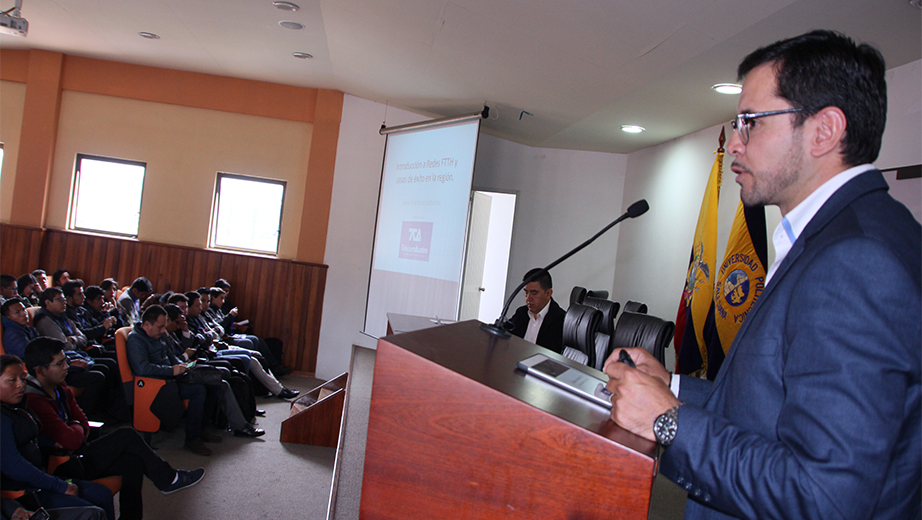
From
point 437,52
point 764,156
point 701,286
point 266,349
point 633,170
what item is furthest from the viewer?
point 633,170

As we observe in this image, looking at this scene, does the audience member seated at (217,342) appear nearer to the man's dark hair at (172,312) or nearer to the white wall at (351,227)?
the man's dark hair at (172,312)

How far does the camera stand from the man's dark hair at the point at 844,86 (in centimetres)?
80

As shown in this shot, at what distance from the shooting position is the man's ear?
2.63 feet

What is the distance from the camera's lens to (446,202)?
219 inches

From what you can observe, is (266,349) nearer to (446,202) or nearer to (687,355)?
(446,202)

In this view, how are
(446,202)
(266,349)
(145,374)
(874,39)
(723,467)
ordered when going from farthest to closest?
1. (266,349)
2. (446,202)
3. (145,374)
4. (874,39)
5. (723,467)

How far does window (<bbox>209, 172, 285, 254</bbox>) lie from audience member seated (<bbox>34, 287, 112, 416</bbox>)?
95.9 inches

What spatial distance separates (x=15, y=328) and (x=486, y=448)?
436cm

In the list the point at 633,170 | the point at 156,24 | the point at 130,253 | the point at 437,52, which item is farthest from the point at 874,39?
the point at 130,253

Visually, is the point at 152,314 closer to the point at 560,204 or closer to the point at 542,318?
the point at 542,318

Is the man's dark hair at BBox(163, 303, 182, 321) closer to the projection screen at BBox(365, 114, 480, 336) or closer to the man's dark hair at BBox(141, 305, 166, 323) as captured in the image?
the man's dark hair at BBox(141, 305, 166, 323)

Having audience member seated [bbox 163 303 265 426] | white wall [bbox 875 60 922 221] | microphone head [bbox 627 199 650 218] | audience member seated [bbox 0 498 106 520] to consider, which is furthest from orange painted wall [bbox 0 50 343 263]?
microphone head [bbox 627 199 650 218]

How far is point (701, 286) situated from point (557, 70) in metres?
2.00

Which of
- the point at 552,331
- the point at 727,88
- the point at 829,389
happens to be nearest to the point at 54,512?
the point at 829,389
